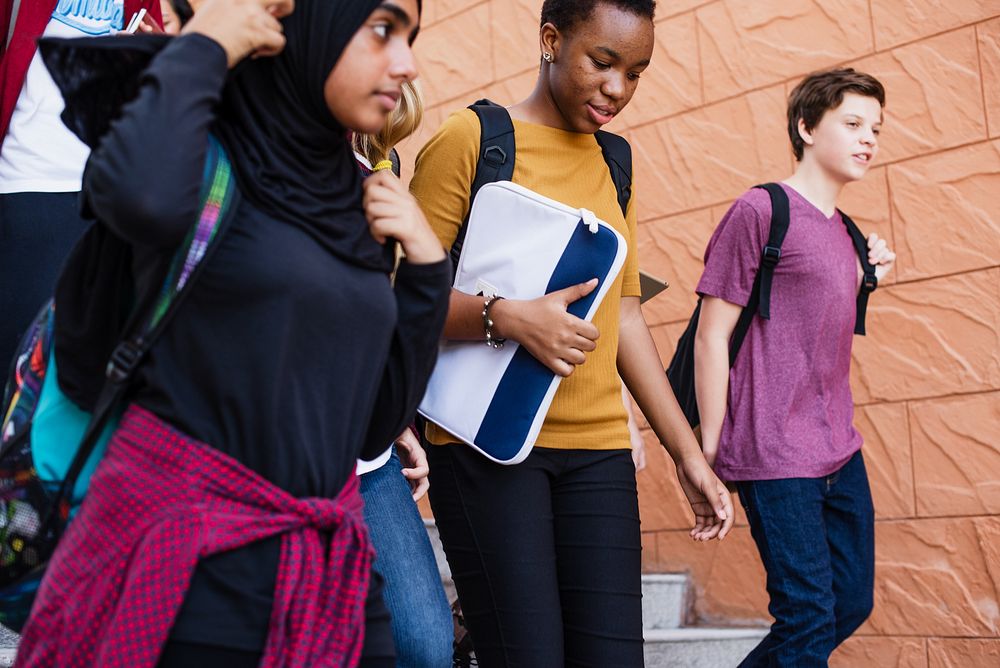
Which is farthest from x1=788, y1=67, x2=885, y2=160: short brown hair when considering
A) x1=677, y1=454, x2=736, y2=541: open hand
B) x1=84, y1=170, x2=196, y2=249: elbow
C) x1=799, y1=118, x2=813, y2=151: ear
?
x1=84, y1=170, x2=196, y2=249: elbow

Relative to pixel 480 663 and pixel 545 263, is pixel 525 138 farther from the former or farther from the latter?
pixel 480 663

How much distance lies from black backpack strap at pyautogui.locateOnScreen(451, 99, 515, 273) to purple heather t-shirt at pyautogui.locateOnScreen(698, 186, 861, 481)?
100cm

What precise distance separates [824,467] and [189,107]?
2.32m

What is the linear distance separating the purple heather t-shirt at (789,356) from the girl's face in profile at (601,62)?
2.83ft

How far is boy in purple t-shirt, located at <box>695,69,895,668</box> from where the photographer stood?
335 centimetres

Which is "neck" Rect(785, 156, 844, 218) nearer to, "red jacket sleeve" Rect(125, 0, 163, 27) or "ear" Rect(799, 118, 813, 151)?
"ear" Rect(799, 118, 813, 151)

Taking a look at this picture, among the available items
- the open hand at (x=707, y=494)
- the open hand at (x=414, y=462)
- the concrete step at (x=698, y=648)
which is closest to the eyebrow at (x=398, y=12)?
the open hand at (x=414, y=462)

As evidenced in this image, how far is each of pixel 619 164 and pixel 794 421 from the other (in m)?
0.95

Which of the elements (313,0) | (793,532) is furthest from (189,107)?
(793,532)

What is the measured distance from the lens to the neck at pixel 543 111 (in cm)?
289

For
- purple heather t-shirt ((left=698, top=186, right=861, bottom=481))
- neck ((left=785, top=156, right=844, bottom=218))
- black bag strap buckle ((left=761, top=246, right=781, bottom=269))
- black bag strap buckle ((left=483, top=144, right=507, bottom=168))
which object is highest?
black bag strap buckle ((left=483, top=144, right=507, bottom=168))

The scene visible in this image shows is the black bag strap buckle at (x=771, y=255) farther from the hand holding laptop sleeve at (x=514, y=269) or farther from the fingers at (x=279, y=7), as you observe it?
the fingers at (x=279, y=7)

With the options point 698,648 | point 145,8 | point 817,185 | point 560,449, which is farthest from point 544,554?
point 698,648

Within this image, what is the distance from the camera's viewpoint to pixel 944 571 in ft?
14.2
